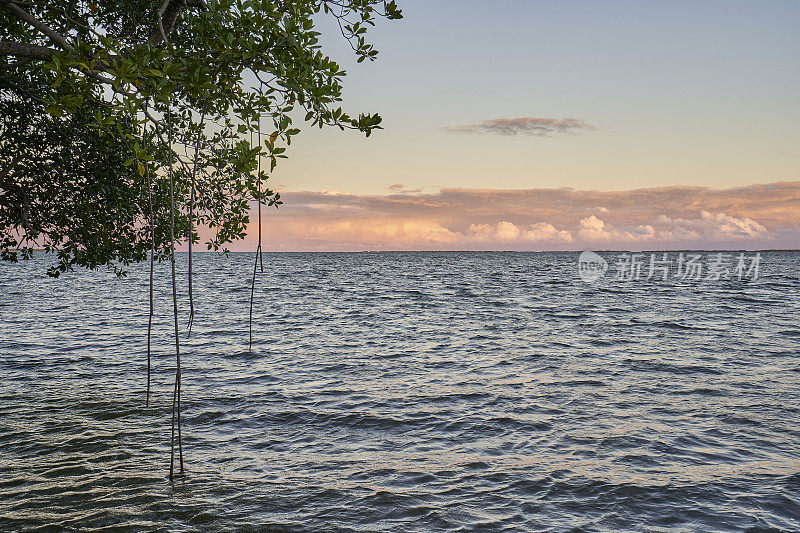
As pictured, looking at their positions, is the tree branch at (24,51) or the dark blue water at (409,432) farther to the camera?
the dark blue water at (409,432)

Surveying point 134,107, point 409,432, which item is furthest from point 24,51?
point 409,432

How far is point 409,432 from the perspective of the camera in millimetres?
12109

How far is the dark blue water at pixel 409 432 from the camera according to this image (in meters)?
8.41

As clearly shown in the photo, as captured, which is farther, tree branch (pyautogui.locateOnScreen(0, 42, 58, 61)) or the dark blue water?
the dark blue water

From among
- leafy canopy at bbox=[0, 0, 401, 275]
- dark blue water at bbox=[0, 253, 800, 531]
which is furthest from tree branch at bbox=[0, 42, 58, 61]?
dark blue water at bbox=[0, 253, 800, 531]

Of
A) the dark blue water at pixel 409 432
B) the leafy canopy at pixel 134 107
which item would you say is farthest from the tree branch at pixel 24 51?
the dark blue water at pixel 409 432

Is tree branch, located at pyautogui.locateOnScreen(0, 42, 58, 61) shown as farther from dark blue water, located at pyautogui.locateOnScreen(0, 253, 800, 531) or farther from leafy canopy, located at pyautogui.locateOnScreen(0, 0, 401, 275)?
dark blue water, located at pyautogui.locateOnScreen(0, 253, 800, 531)

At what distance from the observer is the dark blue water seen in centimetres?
841

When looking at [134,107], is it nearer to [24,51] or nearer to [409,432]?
[24,51]

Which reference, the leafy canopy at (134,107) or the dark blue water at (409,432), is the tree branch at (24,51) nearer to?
the leafy canopy at (134,107)

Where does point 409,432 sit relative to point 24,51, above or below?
below

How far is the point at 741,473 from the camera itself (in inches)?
386

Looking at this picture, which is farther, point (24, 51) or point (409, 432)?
point (409, 432)

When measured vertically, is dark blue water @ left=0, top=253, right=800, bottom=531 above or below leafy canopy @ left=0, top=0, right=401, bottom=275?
below
